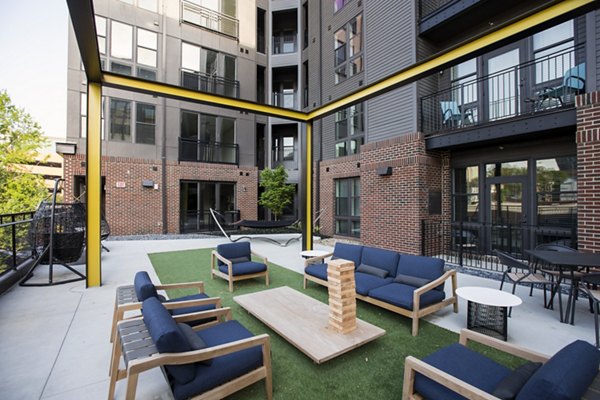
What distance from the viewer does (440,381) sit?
1.76 m

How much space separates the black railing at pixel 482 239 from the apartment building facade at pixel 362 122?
2.0 inches

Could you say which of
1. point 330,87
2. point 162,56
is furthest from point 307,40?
point 162,56

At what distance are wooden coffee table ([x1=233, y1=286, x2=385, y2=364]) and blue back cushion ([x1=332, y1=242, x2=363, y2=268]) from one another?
1.40m

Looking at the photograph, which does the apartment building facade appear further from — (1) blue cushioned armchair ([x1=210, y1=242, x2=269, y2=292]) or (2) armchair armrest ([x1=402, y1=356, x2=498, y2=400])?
(1) blue cushioned armchair ([x1=210, y1=242, x2=269, y2=292])

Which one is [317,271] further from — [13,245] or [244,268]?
[13,245]

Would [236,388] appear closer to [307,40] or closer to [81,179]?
[81,179]

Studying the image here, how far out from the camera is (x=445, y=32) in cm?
775

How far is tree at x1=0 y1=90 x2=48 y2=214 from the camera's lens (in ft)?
27.9

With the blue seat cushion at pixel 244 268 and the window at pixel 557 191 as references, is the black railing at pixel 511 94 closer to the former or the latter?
the window at pixel 557 191

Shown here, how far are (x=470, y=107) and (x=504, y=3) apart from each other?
7.78ft

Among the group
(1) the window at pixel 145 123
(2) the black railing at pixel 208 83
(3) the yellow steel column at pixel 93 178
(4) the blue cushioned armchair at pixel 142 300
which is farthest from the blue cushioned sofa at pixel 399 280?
(2) the black railing at pixel 208 83

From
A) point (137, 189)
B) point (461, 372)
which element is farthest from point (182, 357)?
point (137, 189)

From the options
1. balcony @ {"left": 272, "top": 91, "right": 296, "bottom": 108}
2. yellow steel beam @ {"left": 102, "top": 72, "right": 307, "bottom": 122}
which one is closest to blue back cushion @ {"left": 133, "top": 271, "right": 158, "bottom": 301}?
yellow steel beam @ {"left": 102, "top": 72, "right": 307, "bottom": 122}

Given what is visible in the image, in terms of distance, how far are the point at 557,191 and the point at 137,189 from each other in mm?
13203
